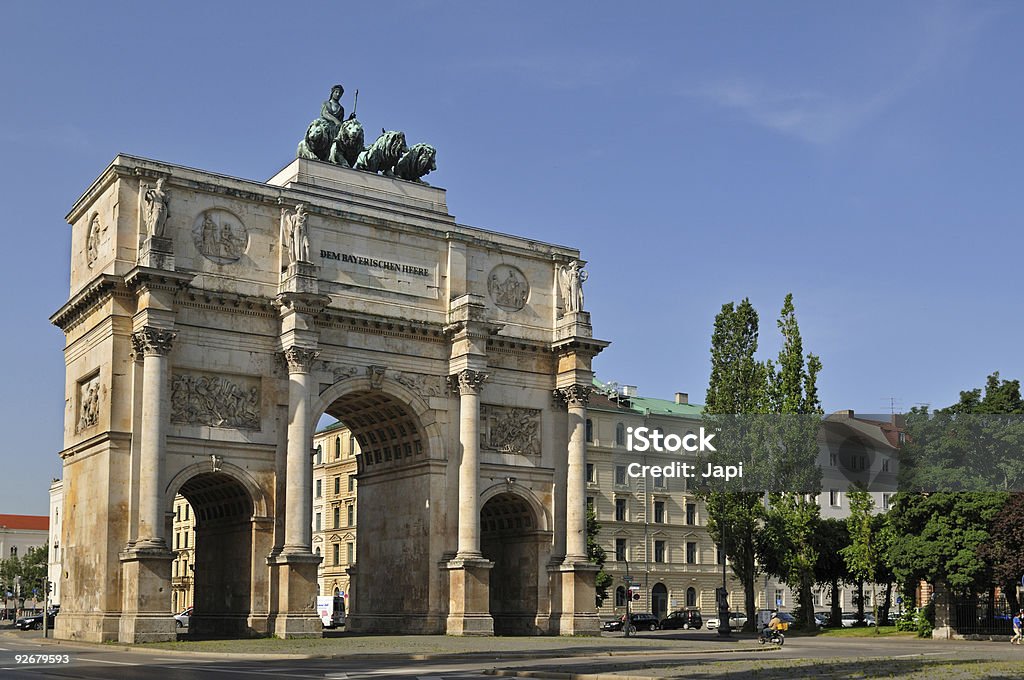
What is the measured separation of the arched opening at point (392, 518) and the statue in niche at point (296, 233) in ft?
18.5

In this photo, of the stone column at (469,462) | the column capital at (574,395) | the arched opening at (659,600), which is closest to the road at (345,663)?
the stone column at (469,462)

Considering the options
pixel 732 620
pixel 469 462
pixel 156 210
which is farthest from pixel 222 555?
pixel 732 620

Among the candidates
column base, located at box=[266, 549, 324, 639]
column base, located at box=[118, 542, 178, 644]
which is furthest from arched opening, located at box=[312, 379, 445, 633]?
column base, located at box=[118, 542, 178, 644]

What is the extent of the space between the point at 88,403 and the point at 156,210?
7.92 metres

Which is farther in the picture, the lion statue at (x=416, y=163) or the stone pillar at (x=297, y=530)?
the lion statue at (x=416, y=163)

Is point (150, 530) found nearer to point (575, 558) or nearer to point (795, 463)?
point (575, 558)

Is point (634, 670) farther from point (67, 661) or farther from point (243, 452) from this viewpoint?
point (243, 452)

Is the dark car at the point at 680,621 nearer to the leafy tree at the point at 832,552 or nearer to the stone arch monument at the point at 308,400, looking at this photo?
the leafy tree at the point at 832,552

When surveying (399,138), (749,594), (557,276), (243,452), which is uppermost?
(399,138)

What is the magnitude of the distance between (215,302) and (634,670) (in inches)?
1027

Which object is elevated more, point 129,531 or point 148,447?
point 148,447

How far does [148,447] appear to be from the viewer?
43.7 meters

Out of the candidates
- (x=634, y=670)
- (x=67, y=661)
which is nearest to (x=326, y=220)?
(x=67, y=661)

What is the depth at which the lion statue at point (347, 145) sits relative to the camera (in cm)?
5444
